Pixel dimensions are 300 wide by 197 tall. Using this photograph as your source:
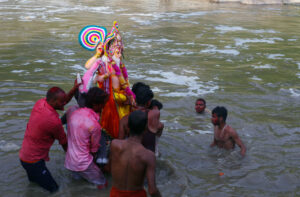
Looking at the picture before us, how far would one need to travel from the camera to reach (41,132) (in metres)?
4.16

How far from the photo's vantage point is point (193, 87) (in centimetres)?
946

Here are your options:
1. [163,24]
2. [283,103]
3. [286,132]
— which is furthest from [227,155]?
[163,24]

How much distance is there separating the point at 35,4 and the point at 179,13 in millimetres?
10777

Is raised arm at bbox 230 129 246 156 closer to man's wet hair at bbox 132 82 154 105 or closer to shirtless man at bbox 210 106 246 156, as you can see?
shirtless man at bbox 210 106 246 156

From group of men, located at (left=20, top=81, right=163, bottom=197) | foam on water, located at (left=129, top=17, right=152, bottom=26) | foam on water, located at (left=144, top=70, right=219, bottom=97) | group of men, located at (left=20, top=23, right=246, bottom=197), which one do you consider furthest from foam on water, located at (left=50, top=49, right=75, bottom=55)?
group of men, located at (left=20, top=81, right=163, bottom=197)

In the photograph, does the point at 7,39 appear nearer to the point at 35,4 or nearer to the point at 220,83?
the point at 220,83

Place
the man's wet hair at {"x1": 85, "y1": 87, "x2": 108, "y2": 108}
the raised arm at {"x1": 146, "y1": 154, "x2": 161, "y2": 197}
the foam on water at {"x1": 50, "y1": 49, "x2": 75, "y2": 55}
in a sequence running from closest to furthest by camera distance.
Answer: the raised arm at {"x1": 146, "y1": 154, "x2": 161, "y2": 197}, the man's wet hair at {"x1": 85, "y1": 87, "x2": 108, "y2": 108}, the foam on water at {"x1": 50, "y1": 49, "x2": 75, "y2": 55}

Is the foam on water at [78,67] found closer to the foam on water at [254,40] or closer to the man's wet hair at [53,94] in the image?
the man's wet hair at [53,94]

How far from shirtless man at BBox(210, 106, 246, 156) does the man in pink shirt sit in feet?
6.79

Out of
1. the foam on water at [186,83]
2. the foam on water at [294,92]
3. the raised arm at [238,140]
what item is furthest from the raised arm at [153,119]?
the foam on water at [294,92]

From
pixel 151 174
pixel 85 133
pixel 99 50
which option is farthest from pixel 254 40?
pixel 151 174

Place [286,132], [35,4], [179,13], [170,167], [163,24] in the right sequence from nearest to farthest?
[170,167] → [286,132] → [163,24] → [179,13] → [35,4]

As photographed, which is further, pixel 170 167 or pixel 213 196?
pixel 170 167

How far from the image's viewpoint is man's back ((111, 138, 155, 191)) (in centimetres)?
329
